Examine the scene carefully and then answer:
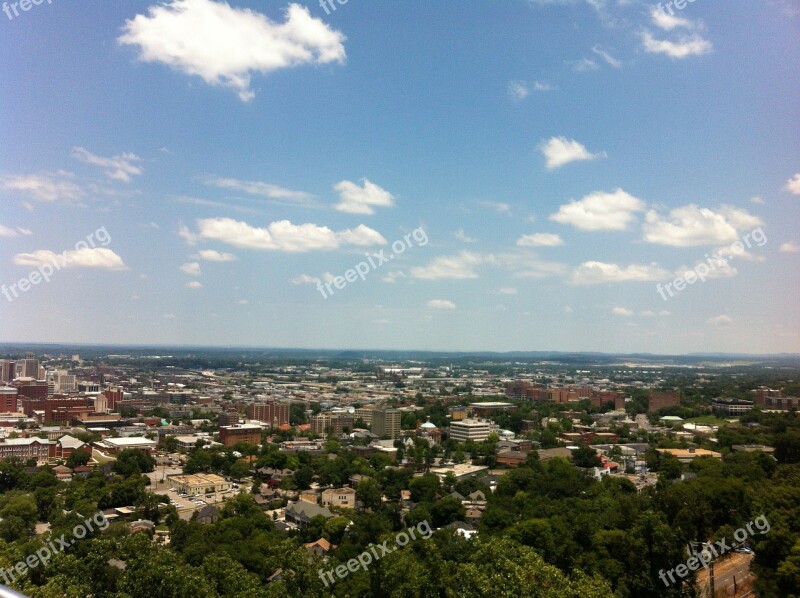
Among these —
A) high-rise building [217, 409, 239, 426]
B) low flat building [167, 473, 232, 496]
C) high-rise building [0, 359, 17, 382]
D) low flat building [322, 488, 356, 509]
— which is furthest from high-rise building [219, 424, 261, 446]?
high-rise building [0, 359, 17, 382]

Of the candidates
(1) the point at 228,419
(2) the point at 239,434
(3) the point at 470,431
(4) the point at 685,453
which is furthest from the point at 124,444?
(4) the point at 685,453

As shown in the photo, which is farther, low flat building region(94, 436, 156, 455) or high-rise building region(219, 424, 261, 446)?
high-rise building region(219, 424, 261, 446)

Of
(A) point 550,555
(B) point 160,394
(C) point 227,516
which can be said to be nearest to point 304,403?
(B) point 160,394

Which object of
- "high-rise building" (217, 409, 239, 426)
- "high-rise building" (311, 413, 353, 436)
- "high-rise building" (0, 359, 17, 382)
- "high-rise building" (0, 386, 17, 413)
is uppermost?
"high-rise building" (0, 359, 17, 382)

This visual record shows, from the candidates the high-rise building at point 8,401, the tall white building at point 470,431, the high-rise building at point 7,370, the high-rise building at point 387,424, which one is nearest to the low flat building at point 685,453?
the tall white building at point 470,431

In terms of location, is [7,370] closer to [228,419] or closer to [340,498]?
[228,419]

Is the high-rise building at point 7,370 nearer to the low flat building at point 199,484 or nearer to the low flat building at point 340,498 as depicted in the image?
the low flat building at point 199,484

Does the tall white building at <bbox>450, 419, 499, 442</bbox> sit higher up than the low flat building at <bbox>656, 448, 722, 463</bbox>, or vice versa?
the low flat building at <bbox>656, 448, 722, 463</bbox>

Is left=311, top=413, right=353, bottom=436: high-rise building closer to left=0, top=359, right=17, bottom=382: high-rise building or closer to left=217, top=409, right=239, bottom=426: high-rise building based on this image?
left=217, top=409, right=239, bottom=426: high-rise building
